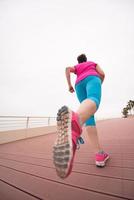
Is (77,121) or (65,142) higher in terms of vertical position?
(77,121)

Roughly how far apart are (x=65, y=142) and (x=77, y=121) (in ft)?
0.48

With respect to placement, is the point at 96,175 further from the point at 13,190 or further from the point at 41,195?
the point at 13,190

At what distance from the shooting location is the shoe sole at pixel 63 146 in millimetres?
632

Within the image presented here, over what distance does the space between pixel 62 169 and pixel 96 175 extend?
0.57 meters

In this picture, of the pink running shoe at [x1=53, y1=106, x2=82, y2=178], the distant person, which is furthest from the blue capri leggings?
the pink running shoe at [x1=53, y1=106, x2=82, y2=178]

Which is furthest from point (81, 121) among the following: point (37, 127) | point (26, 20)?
point (26, 20)

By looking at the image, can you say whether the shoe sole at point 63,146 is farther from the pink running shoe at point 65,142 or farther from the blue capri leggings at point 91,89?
the blue capri leggings at point 91,89

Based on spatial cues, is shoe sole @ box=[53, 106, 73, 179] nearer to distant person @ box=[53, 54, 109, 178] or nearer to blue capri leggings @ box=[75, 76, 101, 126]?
distant person @ box=[53, 54, 109, 178]

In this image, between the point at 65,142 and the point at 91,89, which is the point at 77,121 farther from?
the point at 91,89

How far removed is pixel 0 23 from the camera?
2258 inches

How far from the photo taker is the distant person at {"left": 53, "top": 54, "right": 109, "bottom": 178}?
25.4 inches

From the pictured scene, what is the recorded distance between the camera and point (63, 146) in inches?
26.0

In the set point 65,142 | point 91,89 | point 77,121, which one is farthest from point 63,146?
point 91,89

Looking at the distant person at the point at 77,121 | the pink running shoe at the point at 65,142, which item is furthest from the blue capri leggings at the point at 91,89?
the pink running shoe at the point at 65,142
